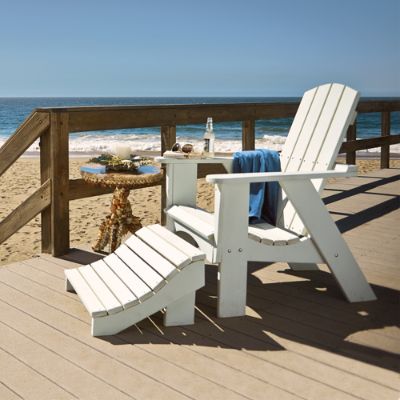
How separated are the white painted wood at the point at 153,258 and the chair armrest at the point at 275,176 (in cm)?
36

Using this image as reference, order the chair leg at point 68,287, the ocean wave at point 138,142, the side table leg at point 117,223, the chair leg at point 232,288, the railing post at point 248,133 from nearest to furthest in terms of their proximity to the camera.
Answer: the chair leg at point 232,288
the chair leg at point 68,287
the side table leg at point 117,223
the railing post at point 248,133
the ocean wave at point 138,142

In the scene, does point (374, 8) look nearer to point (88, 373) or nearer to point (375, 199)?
point (375, 199)

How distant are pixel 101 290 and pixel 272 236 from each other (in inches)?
28.6

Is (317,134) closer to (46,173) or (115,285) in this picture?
(115,285)

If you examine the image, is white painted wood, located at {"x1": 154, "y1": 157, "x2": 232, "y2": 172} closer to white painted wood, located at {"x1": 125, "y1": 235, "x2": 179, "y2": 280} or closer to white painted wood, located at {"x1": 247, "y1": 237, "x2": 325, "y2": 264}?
white painted wood, located at {"x1": 125, "y1": 235, "x2": 179, "y2": 280}

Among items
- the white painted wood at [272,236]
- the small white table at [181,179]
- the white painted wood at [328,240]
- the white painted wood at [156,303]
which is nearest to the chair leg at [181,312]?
the white painted wood at [156,303]

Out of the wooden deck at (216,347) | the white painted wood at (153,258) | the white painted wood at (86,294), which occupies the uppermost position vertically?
the white painted wood at (153,258)

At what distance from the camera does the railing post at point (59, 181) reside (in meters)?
3.21

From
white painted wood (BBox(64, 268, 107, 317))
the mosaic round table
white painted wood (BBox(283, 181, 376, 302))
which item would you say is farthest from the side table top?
white painted wood (BBox(283, 181, 376, 302))

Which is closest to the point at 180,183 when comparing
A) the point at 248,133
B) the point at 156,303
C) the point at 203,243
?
the point at 203,243

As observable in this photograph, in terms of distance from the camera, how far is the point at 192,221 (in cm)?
270

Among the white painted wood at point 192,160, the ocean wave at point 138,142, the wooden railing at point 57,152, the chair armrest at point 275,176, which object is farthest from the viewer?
the ocean wave at point 138,142

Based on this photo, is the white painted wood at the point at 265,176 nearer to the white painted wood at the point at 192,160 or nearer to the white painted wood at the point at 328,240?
the white painted wood at the point at 328,240

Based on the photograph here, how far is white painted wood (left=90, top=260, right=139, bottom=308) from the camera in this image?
Answer: 2.30 m
